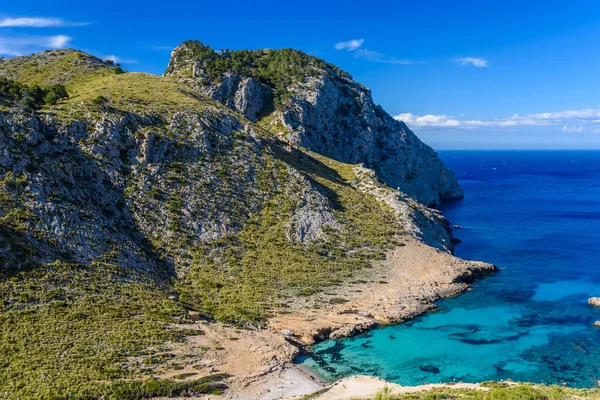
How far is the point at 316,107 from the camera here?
12650cm

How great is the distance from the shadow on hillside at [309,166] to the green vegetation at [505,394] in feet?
163

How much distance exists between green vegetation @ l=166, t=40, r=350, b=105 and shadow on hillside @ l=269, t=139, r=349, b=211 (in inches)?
1093

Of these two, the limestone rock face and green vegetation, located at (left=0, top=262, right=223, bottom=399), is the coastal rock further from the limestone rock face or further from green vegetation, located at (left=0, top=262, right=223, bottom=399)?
the limestone rock face

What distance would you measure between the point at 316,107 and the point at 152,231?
77.8 meters

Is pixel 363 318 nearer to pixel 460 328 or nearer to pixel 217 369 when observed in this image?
pixel 460 328

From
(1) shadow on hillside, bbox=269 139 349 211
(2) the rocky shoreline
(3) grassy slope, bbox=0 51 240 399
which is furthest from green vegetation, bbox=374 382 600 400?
(1) shadow on hillside, bbox=269 139 349 211

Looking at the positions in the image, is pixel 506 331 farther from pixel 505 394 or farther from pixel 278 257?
pixel 278 257

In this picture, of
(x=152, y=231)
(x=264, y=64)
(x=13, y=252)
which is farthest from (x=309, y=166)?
(x=264, y=64)

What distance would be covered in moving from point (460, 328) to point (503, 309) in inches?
421

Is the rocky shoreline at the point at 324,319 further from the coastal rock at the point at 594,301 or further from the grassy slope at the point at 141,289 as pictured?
the coastal rock at the point at 594,301

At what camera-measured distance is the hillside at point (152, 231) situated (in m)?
39.9

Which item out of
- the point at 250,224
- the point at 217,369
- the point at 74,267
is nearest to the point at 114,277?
the point at 74,267

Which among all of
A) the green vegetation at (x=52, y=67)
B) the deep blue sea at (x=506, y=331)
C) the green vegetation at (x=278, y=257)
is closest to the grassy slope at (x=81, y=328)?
the green vegetation at (x=278, y=257)

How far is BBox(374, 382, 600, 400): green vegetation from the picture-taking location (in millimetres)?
29109
